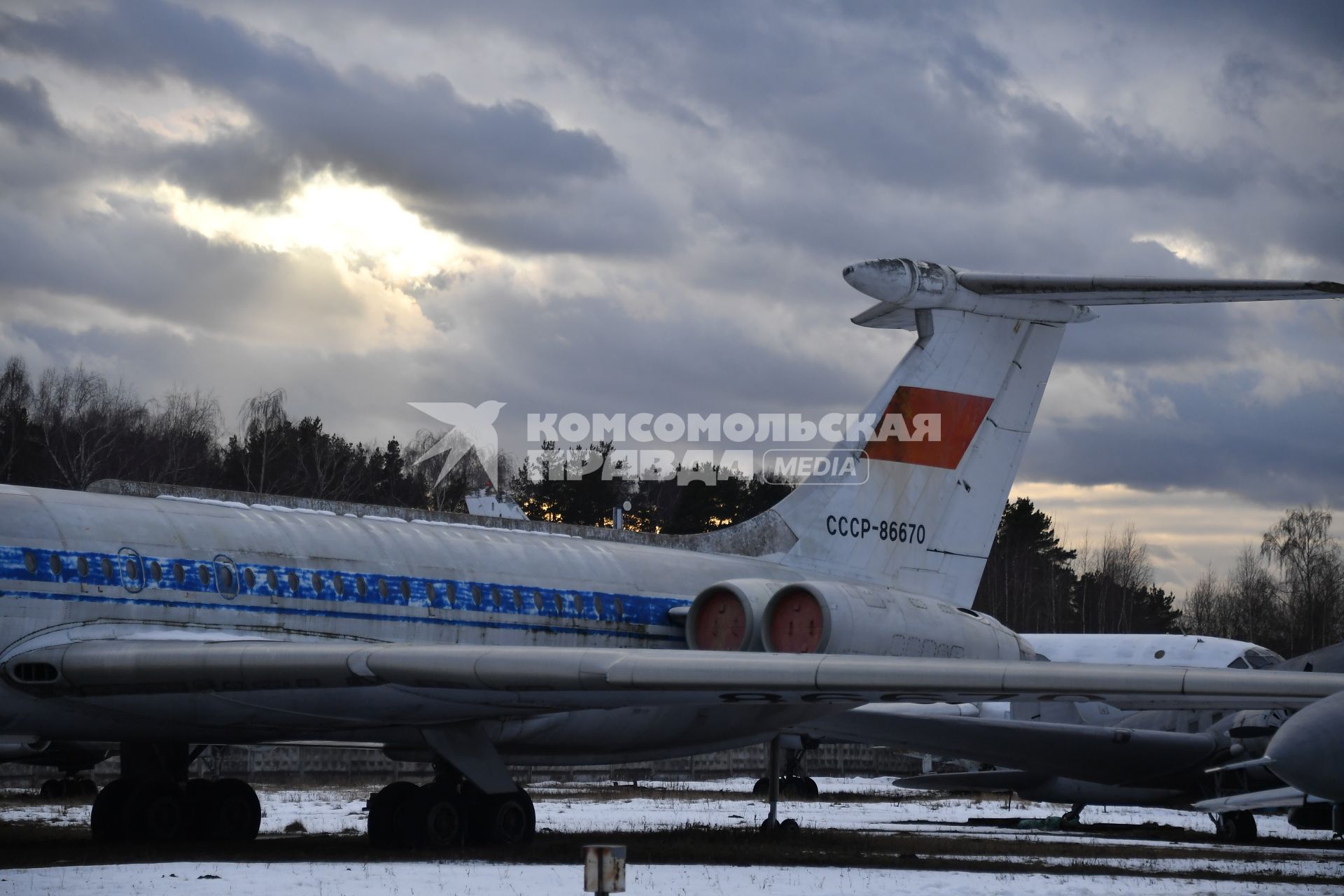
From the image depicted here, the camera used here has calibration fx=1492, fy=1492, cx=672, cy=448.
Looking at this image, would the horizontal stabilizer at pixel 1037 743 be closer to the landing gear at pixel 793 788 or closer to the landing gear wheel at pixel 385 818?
the landing gear wheel at pixel 385 818

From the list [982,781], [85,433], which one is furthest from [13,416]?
[982,781]

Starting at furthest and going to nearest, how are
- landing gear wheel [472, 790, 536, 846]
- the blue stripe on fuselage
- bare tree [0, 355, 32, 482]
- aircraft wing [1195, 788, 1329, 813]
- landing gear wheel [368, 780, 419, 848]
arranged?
1. bare tree [0, 355, 32, 482]
2. aircraft wing [1195, 788, 1329, 813]
3. landing gear wheel [472, 790, 536, 846]
4. landing gear wheel [368, 780, 419, 848]
5. the blue stripe on fuselage

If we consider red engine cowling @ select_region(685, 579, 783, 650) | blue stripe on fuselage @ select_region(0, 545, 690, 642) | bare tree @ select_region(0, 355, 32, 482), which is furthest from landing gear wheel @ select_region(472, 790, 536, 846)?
bare tree @ select_region(0, 355, 32, 482)

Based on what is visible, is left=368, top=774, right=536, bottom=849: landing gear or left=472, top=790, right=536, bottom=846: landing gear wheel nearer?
left=368, top=774, right=536, bottom=849: landing gear

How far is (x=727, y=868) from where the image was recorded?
1205cm

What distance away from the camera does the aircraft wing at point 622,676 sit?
10.6 meters

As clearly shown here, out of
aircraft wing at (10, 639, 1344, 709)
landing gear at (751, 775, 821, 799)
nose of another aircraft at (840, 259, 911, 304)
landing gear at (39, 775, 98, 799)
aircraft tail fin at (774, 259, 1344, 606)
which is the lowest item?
landing gear at (751, 775, 821, 799)

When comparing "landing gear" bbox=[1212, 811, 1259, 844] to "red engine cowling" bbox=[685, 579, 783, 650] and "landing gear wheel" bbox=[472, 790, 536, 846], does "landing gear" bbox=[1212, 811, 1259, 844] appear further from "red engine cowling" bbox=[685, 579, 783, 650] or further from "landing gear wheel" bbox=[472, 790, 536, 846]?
"landing gear wheel" bbox=[472, 790, 536, 846]

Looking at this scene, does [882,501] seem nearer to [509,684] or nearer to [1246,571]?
[509,684]

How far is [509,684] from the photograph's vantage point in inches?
449

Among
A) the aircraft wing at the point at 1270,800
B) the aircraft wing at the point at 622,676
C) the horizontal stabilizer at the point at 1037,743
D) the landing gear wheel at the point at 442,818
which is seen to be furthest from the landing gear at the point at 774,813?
the aircraft wing at the point at 622,676

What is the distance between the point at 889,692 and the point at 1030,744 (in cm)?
878

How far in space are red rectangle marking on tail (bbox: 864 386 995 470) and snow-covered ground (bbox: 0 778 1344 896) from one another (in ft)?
14.5

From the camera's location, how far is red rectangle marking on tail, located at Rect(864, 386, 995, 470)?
17.3 m
